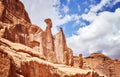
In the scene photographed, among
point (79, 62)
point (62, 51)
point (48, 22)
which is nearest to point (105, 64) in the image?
point (48, 22)

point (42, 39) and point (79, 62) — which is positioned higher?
point (42, 39)

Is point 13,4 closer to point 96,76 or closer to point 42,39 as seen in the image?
point 42,39

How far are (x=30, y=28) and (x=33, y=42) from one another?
16.2 feet

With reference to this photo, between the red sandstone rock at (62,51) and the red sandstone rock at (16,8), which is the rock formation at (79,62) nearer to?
the red sandstone rock at (62,51)

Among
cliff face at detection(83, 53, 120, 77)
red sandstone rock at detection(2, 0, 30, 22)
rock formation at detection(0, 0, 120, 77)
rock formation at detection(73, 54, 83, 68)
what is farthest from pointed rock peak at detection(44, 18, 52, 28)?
cliff face at detection(83, 53, 120, 77)

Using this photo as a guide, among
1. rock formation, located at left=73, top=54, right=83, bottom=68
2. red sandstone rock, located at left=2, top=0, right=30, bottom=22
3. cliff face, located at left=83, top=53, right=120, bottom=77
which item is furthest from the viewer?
cliff face, located at left=83, top=53, right=120, bottom=77

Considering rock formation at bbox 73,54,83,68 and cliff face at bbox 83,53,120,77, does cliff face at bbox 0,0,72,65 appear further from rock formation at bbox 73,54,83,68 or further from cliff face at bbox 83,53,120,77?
cliff face at bbox 83,53,120,77

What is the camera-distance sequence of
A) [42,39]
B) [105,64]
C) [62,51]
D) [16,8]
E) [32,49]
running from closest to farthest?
[32,49] < [62,51] < [42,39] < [16,8] < [105,64]

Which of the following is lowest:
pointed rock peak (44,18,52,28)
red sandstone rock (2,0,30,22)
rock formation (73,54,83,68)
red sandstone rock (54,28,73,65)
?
rock formation (73,54,83,68)

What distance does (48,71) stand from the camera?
23266mm

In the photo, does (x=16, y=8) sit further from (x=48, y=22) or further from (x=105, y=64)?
(x=105, y=64)

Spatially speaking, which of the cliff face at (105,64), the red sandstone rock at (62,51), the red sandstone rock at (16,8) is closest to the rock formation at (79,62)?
the red sandstone rock at (62,51)

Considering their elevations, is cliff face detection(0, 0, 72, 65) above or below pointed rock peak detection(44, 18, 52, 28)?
below

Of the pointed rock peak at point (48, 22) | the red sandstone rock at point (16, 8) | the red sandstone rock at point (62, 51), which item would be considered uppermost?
the red sandstone rock at point (16, 8)
